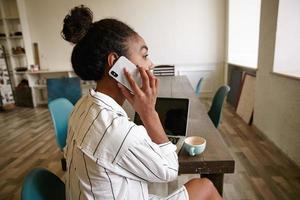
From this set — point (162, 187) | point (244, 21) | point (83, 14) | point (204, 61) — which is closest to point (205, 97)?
point (204, 61)

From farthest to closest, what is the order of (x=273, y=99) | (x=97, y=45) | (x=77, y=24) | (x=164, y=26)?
(x=164, y=26) → (x=273, y=99) → (x=77, y=24) → (x=97, y=45)

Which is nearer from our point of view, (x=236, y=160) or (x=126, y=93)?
(x=126, y=93)

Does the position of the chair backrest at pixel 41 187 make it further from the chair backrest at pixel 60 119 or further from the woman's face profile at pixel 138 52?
the chair backrest at pixel 60 119

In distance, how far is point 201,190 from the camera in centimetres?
87

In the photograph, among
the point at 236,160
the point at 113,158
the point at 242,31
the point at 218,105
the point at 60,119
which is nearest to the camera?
the point at 113,158

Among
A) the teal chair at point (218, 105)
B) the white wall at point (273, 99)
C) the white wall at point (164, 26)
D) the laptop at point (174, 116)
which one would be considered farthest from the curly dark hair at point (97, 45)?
the white wall at point (164, 26)

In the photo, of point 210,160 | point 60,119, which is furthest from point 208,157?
point 60,119

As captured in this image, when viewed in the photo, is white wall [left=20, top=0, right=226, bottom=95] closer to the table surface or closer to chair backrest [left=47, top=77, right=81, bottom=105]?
chair backrest [left=47, top=77, right=81, bottom=105]

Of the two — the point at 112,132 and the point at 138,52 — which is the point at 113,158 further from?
the point at 138,52

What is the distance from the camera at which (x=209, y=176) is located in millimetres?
1004

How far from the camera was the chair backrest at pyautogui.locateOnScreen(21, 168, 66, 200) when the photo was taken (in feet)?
2.33

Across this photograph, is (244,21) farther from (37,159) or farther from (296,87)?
(37,159)

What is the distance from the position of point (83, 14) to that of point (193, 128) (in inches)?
31.9

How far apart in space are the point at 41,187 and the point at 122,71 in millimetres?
495
